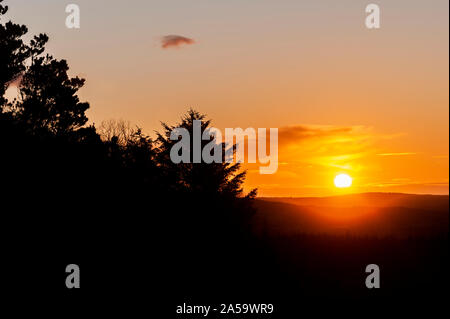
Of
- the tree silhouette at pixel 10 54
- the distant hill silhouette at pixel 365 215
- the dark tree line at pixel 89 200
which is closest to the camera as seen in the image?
the dark tree line at pixel 89 200

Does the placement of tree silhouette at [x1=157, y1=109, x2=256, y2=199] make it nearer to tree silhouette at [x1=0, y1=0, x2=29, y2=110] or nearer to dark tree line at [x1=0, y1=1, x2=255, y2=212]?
dark tree line at [x1=0, y1=1, x2=255, y2=212]

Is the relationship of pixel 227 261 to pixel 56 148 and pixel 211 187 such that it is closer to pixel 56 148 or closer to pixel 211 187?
pixel 56 148

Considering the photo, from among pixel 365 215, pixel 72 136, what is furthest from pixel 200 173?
pixel 365 215

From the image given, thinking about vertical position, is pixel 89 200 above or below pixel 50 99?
below

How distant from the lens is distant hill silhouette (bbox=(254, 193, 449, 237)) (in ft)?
389

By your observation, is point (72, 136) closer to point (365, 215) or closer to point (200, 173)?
point (200, 173)

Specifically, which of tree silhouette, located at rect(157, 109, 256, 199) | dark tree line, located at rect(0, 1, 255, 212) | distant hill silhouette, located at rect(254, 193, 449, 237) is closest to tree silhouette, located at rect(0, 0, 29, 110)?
dark tree line, located at rect(0, 1, 255, 212)

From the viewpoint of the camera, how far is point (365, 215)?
15038 cm

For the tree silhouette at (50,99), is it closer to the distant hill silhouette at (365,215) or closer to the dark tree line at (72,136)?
the dark tree line at (72,136)

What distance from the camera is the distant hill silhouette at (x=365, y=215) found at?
119 meters

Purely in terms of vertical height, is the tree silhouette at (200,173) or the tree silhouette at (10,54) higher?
the tree silhouette at (10,54)

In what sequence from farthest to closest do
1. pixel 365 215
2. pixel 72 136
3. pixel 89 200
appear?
pixel 365 215 → pixel 72 136 → pixel 89 200

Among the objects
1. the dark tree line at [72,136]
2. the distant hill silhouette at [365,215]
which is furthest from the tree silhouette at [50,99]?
the distant hill silhouette at [365,215]

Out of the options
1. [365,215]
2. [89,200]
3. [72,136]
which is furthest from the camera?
[365,215]
